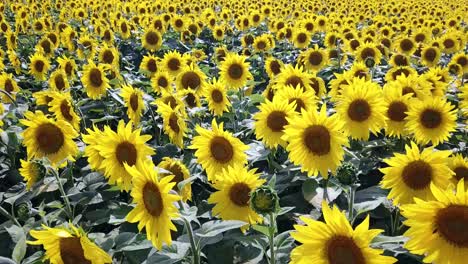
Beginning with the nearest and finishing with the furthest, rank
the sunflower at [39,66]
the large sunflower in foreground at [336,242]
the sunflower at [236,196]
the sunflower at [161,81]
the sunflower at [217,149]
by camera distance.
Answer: the large sunflower in foreground at [336,242], the sunflower at [236,196], the sunflower at [217,149], the sunflower at [161,81], the sunflower at [39,66]

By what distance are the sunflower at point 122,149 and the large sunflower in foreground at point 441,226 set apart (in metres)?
1.43

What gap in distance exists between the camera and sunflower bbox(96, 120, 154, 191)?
2791mm

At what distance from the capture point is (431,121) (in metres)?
3.74

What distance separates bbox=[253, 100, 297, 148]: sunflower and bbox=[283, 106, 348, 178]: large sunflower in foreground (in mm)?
549

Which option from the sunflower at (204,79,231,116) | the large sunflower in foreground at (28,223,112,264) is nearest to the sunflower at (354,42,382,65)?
the sunflower at (204,79,231,116)

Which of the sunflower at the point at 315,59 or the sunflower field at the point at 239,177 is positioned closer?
the sunflower field at the point at 239,177

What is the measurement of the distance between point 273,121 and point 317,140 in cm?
68

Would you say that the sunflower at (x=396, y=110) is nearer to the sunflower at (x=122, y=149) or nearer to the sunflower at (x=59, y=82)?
the sunflower at (x=122, y=149)

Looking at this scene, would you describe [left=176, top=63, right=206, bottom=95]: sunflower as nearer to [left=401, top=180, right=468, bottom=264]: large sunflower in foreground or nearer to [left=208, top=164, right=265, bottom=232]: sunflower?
[left=208, top=164, right=265, bottom=232]: sunflower

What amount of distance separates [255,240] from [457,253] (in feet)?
3.41

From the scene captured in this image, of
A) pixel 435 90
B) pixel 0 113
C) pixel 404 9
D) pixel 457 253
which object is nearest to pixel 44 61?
pixel 0 113

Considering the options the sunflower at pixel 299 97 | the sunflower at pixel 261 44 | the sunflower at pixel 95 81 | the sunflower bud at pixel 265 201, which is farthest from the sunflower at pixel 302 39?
the sunflower bud at pixel 265 201

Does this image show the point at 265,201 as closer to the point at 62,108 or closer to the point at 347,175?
the point at 347,175

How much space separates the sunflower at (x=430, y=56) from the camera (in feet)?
24.9
